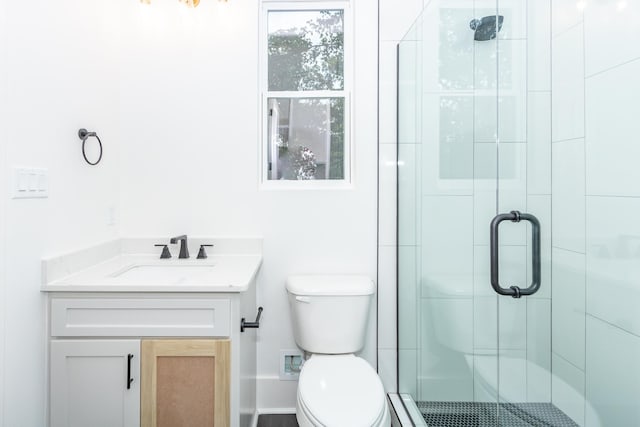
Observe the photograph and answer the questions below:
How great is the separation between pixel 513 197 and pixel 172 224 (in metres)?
1.57

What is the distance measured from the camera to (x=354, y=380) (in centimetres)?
142

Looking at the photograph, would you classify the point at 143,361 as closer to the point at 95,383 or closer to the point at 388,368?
the point at 95,383

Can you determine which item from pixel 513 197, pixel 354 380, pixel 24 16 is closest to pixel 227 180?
pixel 24 16

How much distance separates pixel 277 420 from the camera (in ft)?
6.17

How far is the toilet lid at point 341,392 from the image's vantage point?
1218 millimetres

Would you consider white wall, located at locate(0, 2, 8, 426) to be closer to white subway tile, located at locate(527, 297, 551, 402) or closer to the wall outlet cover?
the wall outlet cover

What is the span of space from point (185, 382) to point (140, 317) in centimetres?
28

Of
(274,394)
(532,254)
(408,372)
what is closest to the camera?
(532,254)

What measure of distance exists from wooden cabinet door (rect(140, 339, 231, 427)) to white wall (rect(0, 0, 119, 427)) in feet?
1.26

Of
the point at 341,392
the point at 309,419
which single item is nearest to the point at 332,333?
the point at 341,392

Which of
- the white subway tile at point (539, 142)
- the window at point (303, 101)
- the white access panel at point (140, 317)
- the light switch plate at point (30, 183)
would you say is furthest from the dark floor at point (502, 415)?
the light switch plate at point (30, 183)

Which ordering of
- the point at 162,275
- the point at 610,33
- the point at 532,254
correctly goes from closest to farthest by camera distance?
the point at 610,33, the point at 532,254, the point at 162,275

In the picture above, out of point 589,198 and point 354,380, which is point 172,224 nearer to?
point 354,380

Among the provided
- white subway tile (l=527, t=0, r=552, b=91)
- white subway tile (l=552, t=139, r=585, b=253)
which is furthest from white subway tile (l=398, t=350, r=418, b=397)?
white subway tile (l=527, t=0, r=552, b=91)
